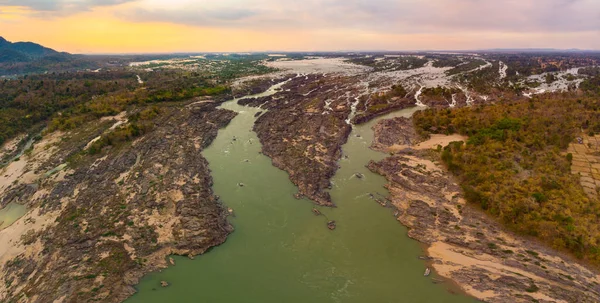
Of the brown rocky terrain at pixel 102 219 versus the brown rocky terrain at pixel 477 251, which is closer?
the brown rocky terrain at pixel 477 251

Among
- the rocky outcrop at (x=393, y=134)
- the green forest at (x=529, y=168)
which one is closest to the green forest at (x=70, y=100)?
the rocky outcrop at (x=393, y=134)

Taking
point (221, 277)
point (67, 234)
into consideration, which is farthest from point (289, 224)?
point (67, 234)

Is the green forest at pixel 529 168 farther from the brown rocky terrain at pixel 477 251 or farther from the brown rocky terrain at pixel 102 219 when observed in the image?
the brown rocky terrain at pixel 102 219

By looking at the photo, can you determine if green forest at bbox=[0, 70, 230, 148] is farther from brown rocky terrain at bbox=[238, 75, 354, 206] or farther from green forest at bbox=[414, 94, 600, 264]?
green forest at bbox=[414, 94, 600, 264]

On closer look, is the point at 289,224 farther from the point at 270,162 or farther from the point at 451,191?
the point at 451,191

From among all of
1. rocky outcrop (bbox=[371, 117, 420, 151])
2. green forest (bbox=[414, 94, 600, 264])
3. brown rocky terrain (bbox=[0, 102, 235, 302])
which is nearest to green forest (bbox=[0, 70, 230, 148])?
brown rocky terrain (bbox=[0, 102, 235, 302])

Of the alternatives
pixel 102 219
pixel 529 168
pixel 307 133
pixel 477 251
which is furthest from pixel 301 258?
pixel 307 133

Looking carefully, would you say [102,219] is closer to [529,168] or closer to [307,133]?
[307,133]
